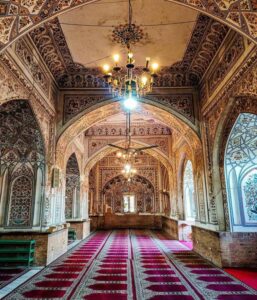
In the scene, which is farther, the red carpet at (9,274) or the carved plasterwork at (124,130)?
the carved plasterwork at (124,130)

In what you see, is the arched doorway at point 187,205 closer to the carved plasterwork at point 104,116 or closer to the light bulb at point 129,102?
the carved plasterwork at point 104,116

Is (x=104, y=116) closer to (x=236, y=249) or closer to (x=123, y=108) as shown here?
(x=123, y=108)

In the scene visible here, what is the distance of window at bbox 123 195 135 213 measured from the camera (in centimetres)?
1589

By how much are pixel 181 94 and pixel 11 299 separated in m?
5.96

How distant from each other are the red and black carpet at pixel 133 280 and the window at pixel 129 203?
9477 millimetres

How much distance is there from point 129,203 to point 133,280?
38.3 ft

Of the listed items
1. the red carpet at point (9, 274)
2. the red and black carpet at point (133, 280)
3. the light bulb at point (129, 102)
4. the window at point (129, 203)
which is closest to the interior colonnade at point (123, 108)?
the red carpet at point (9, 274)

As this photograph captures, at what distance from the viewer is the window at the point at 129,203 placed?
15.9m

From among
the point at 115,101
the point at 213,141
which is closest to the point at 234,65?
the point at 213,141

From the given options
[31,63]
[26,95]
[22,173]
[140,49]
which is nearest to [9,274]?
[22,173]

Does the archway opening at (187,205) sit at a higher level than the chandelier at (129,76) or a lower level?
lower

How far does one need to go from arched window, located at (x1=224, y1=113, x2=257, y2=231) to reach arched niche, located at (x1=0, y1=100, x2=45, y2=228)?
4.26 meters

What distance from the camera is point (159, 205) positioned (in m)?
15.2

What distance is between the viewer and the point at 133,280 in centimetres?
434
